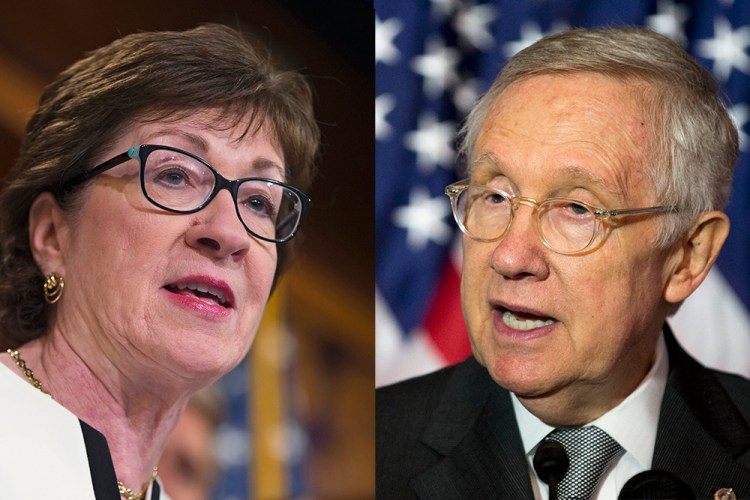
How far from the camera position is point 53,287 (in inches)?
81.3

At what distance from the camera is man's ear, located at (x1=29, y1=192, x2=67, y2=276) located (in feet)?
6.70

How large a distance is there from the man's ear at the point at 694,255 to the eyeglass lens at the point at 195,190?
3.19ft

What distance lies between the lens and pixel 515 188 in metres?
2.32

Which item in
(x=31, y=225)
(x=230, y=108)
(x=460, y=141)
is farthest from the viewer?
(x=460, y=141)

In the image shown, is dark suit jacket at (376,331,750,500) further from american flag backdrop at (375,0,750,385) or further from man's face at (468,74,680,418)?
man's face at (468,74,680,418)

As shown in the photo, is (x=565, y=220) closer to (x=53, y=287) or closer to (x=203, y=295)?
(x=203, y=295)

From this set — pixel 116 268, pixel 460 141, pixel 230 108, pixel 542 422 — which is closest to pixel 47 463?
pixel 116 268

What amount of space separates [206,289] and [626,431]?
1.09 metres

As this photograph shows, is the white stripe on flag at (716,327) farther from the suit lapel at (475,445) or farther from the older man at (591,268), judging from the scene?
the suit lapel at (475,445)

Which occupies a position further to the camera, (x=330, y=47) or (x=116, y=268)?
(x=330, y=47)

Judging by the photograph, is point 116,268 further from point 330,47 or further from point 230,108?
point 330,47

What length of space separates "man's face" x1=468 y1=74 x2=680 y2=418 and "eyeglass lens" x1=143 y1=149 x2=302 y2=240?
0.54m

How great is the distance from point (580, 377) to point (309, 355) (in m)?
0.67

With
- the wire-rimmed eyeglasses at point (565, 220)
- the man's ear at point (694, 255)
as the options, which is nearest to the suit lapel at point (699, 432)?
the man's ear at point (694, 255)
